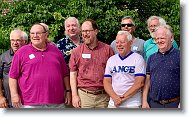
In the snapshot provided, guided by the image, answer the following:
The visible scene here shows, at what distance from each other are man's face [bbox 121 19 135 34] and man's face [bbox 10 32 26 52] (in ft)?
3.52

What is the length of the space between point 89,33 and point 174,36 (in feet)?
2.80

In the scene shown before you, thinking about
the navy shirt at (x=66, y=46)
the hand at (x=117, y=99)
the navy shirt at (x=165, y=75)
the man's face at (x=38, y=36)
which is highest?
the man's face at (x=38, y=36)

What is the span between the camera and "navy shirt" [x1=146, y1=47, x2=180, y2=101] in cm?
402

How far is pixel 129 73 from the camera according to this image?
4.09m

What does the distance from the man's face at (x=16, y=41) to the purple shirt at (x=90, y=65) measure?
24.0 inches

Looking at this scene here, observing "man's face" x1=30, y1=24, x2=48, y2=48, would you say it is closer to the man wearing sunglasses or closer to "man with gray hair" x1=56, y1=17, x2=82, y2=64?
"man with gray hair" x1=56, y1=17, x2=82, y2=64

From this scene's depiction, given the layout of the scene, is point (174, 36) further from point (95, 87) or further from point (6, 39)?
point (6, 39)

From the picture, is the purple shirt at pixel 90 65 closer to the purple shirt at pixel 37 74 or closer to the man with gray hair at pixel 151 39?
the purple shirt at pixel 37 74

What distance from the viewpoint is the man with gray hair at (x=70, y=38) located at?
4.41m

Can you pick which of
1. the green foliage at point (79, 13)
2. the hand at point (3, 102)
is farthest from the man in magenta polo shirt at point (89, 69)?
the hand at point (3, 102)

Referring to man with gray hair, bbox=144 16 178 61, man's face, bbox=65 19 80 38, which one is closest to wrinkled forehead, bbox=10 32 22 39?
man's face, bbox=65 19 80 38

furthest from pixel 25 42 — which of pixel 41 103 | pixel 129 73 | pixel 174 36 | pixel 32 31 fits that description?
pixel 174 36

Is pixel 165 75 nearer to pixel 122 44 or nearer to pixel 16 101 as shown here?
pixel 122 44

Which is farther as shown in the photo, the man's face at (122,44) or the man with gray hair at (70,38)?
the man with gray hair at (70,38)
